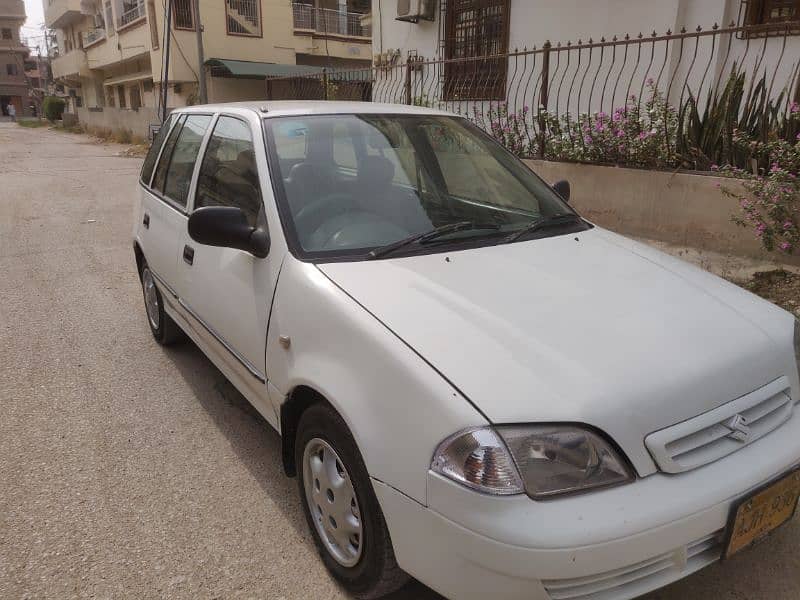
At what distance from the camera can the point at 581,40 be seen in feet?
27.6

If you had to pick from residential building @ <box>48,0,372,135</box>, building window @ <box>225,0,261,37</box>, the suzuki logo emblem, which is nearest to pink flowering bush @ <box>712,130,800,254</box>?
the suzuki logo emblem

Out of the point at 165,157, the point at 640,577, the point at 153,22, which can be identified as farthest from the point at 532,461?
the point at 153,22

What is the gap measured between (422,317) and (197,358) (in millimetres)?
2775

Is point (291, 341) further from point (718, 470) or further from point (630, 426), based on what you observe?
point (718, 470)

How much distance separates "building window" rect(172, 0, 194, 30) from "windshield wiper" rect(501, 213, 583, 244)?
23875 mm

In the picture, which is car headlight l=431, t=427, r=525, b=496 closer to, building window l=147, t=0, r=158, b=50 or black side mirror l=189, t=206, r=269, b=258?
black side mirror l=189, t=206, r=269, b=258

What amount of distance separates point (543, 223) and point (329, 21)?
2834 cm

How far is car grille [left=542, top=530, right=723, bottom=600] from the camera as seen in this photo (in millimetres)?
1688

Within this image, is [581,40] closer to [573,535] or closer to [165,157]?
[165,157]

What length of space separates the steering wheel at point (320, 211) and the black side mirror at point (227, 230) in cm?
15

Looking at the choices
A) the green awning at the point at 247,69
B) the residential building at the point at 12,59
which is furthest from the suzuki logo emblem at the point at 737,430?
the residential building at the point at 12,59

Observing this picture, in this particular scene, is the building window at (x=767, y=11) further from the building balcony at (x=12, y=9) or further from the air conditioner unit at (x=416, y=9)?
the building balcony at (x=12, y=9)

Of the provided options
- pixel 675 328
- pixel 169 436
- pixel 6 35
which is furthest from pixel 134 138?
pixel 6 35

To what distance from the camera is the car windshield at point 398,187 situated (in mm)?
Answer: 2658
